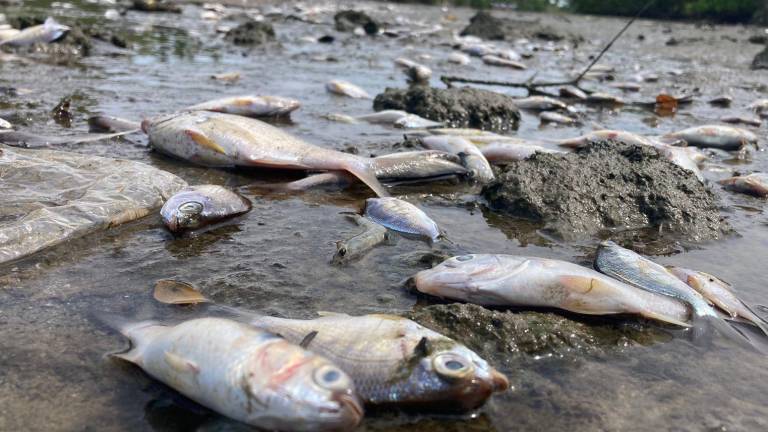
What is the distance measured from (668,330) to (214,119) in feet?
12.2

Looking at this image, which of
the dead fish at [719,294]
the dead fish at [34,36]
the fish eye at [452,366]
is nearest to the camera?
the fish eye at [452,366]

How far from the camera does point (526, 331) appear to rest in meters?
2.73

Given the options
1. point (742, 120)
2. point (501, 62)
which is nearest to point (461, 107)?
point (742, 120)

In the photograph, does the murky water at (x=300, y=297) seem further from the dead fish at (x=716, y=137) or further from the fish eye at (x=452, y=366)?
the dead fish at (x=716, y=137)

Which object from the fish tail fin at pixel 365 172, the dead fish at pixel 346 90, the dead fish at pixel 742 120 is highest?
the dead fish at pixel 742 120

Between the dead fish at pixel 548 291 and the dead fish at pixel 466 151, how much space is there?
2.31 meters

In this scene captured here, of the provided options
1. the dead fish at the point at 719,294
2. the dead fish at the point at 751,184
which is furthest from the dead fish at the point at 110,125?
the dead fish at the point at 751,184

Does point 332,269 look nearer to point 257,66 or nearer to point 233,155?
point 233,155

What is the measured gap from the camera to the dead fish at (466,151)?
5.35 metres

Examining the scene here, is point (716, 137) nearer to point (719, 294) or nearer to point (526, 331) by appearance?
point (719, 294)

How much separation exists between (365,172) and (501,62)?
36.0 ft

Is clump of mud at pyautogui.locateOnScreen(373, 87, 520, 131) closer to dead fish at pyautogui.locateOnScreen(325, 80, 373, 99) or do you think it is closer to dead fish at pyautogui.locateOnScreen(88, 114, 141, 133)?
dead fish at pyautogui.locateOnScreen(325, 80, 373, 99)

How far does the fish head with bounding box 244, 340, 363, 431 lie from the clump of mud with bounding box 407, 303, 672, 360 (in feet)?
2.76

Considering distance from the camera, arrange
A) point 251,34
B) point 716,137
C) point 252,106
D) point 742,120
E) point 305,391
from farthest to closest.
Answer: point 251,34, point 742,120, point 716,137, point 252,106, point 305,391
